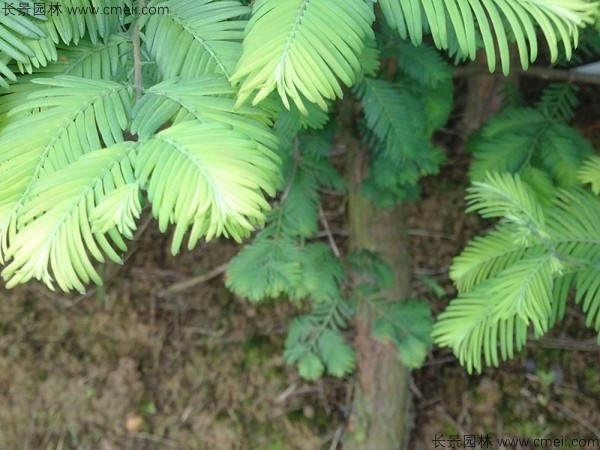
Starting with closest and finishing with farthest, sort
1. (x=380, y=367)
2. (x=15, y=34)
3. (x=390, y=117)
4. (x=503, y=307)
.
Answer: (x=15, y=34) → (x=503, y=307) → (x=390, y=117) → (x=380, y=367)

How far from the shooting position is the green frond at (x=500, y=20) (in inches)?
20.0

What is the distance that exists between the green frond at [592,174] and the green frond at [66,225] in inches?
31.3

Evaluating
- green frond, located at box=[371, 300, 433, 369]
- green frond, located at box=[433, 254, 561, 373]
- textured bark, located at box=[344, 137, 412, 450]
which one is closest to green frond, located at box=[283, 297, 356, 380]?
green frond, located at box=[371, 300, 433, 369]

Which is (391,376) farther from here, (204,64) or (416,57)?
(204,64)

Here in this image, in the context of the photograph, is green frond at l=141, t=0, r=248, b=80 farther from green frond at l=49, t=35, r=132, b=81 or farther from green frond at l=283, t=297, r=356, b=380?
green frond at l=283, t=297, r=356, b=380

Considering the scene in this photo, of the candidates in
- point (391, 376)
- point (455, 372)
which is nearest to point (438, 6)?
point (391, 376)

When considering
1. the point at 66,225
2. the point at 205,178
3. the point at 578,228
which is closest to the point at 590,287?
the point at 578,228

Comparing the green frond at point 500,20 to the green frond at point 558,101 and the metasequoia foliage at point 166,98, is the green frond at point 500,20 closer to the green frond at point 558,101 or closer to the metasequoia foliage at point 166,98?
the metasequoia foliage at point 166,98

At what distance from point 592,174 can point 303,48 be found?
0.67 meters

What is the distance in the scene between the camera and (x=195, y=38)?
625 mm

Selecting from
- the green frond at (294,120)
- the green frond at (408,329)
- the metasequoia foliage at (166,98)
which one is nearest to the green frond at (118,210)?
the metasequoia foliage at (166,98)

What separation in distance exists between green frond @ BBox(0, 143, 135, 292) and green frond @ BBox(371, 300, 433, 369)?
2.76 ft

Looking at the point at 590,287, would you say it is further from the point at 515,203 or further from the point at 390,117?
the point at 390,117

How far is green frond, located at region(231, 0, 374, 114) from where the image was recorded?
19.6 inches
